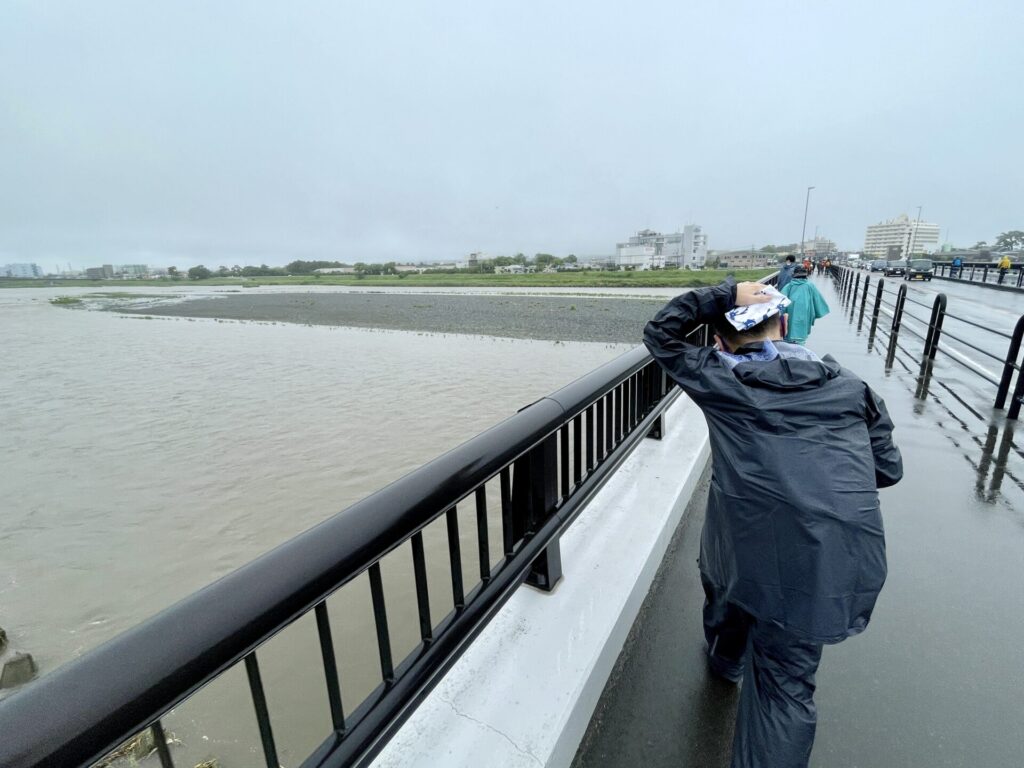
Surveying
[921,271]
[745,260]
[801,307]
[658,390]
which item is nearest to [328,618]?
[658,390]

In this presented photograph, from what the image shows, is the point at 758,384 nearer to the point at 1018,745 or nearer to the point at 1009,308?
the point at 1018,745

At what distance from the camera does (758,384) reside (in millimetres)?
1580

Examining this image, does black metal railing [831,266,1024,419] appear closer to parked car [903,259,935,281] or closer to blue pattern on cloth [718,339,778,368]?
blue pattern on cloth [718,339,778,368]

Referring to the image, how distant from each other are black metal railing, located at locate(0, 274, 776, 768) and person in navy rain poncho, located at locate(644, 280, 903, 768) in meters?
0.65

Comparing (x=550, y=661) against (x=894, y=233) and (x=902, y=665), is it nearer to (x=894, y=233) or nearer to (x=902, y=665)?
(x=902, y=665)

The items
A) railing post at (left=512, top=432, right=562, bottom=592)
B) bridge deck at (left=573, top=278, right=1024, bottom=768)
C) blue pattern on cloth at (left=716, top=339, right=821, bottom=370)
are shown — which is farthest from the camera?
railing post at (left=512, top=432, right=562, bottom=592)

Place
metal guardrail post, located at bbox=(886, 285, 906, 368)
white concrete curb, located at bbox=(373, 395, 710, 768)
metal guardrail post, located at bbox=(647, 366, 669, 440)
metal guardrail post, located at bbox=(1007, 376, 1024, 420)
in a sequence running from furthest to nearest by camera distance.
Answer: metal guardrail post, located at bbox=(886, 285, 906, 368)
metal guardrail post, located at bbox=(1007, 376, 1024, 420)
metal guardrail post, located at bbox=(647, 366, 669, 440)
white concrete curb, located at bbox=(373, 395, 710, 768)

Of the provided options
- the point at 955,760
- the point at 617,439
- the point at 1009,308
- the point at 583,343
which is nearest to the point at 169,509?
the point at 617,439

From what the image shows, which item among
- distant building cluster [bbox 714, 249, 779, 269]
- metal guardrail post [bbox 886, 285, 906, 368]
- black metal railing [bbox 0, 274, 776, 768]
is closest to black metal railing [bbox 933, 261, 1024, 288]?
metal guardrail post [bbox 886, 285, 906, 368]

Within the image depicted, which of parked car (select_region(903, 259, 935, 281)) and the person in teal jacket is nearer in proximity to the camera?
the person in teal jacket

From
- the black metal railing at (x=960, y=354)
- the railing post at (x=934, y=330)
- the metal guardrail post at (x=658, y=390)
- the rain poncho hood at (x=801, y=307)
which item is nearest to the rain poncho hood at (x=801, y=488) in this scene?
the metal guardrail post at (x=658, y=390)

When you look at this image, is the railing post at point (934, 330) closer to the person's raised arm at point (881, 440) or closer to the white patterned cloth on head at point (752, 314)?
the person's raised arm at point (881, 440)

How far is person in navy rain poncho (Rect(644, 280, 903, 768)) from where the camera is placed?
1520mm

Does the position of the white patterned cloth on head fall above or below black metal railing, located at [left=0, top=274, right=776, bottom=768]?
above
